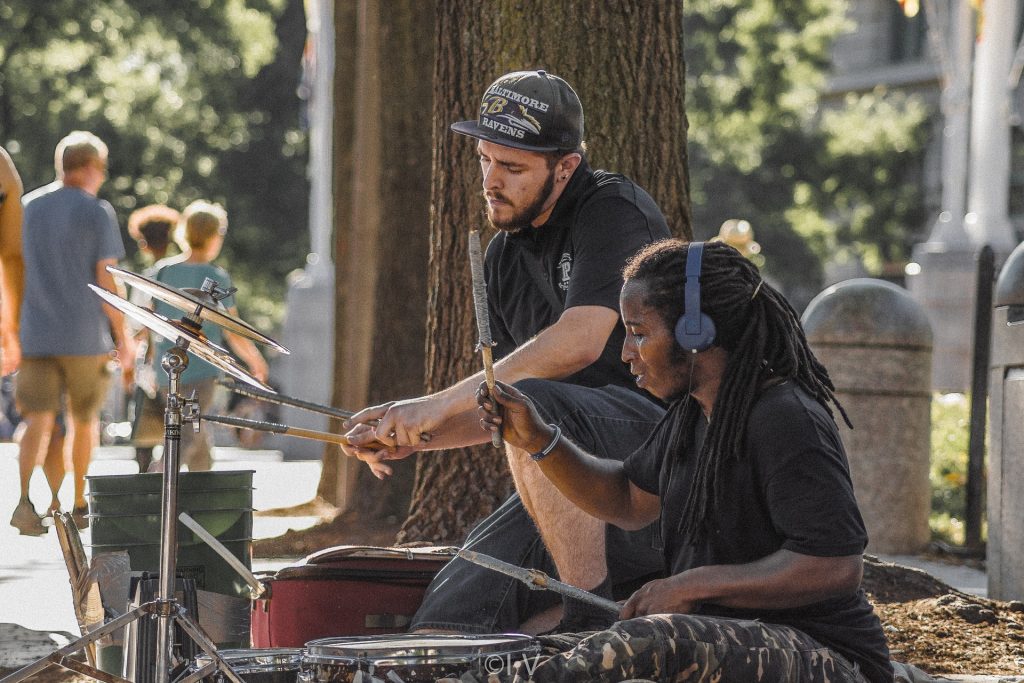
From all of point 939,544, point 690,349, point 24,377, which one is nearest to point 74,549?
point 690,349

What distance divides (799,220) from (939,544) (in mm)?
23264

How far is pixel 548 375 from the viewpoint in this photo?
389cm

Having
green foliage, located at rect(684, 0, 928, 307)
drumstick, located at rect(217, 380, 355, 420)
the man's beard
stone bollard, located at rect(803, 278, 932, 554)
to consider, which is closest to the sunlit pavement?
drumstick, located at rect(217, 380, 355, 420)

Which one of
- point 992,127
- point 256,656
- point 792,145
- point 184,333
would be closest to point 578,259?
point 184,333

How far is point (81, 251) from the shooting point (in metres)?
7.84

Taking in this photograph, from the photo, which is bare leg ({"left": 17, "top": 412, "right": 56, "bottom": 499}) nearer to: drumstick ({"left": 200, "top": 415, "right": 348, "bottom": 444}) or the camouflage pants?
drumstick ({"left": 200, "top": 415, "right": 348, "bottom": 444})

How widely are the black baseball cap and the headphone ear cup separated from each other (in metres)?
1.19

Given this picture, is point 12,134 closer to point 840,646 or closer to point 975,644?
point 975,644

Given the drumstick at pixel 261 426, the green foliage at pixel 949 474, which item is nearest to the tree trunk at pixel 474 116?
the drumstick at pixel 261 426

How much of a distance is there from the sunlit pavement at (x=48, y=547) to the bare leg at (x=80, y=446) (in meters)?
0.27

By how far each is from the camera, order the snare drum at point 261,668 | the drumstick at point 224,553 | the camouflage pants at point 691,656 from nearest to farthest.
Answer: the camouflage pants at point 691,656, the snare drum at point 261,668, the drumstick at point 224,553

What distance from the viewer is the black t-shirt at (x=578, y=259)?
3.97m

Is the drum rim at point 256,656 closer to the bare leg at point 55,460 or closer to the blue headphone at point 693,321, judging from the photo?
the blue headphone at point 693,321

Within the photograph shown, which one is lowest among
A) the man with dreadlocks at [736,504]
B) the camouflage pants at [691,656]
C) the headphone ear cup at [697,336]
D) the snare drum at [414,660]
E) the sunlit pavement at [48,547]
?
the sunlit pavement at [48,547]
